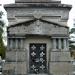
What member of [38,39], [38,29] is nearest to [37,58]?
[38,39]

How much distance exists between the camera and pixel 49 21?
1300cm

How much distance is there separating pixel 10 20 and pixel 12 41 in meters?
0.97

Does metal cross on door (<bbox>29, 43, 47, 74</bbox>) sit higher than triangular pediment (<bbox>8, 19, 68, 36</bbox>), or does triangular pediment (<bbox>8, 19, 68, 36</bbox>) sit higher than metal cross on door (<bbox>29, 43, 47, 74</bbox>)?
triangular pediment (<bbox>8, 19, 68, 36</bbox>)

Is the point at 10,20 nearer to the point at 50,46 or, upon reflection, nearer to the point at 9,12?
the point at 9,12

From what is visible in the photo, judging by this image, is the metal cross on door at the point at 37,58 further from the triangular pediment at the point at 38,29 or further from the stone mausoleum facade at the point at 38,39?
the triangular pediment at the point at 38,29

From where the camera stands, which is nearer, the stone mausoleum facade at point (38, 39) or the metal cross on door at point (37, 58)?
the stone mausoleum facade at point (38, 39)

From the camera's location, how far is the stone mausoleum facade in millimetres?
12938

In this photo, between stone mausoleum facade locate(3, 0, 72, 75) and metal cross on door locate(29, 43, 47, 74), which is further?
metal cross on door locate(29, 43, 47, 74)

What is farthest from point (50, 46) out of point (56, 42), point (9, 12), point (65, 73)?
point (9, 12)

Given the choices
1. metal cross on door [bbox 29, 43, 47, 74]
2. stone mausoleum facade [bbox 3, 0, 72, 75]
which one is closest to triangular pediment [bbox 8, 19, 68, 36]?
stone mausoleum facade [bbox 3, 0, 72, 75]

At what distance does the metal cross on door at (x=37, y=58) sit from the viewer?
43.2ft

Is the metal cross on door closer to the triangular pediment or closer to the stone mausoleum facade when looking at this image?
the stone mausoleum facade

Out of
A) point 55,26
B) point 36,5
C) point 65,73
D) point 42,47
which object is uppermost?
point 36,5

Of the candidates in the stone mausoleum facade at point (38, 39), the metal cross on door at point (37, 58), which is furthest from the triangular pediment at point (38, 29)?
the metal cross on door at point (37, 58)
